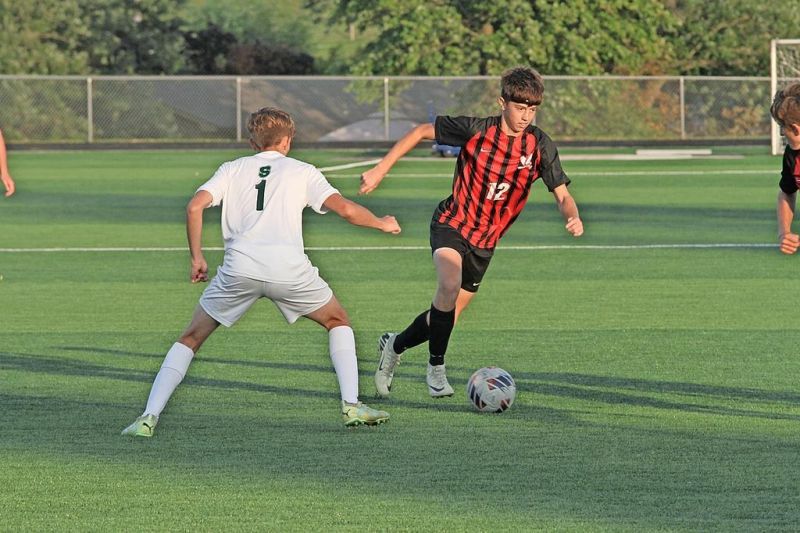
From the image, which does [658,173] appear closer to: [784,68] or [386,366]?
[784,68]

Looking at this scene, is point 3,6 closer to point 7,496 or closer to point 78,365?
point 78,365

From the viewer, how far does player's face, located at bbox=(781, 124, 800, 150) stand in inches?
306

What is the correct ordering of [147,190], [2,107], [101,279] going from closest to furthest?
[101,279] < [147,190] < [2,107]

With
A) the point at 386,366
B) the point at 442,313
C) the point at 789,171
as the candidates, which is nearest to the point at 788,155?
the point at 789,171

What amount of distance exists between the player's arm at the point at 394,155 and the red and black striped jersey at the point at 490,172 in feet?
0.25

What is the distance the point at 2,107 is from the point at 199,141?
220 inches

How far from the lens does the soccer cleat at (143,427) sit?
7605mm

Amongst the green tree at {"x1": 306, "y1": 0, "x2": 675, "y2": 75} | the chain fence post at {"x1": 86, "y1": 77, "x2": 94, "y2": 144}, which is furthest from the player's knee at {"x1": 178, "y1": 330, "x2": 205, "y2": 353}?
the green tree at {"x1": 306, "y1": 0, "x2": 675, "y2": 75}

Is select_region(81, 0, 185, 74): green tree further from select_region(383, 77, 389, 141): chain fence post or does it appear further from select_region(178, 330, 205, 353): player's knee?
select_region(178, 330, 205, 353): player's knee

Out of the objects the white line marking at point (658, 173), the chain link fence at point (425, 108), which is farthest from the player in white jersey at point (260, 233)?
the chain link fence at point (425, 108)

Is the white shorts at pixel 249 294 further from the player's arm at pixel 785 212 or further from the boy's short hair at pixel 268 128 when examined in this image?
the player's arm at pixel 785 212

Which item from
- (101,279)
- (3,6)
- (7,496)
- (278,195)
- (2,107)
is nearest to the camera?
(7,496)

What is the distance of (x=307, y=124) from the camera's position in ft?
154

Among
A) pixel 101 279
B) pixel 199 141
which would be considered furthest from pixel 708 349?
pixel 199 141
